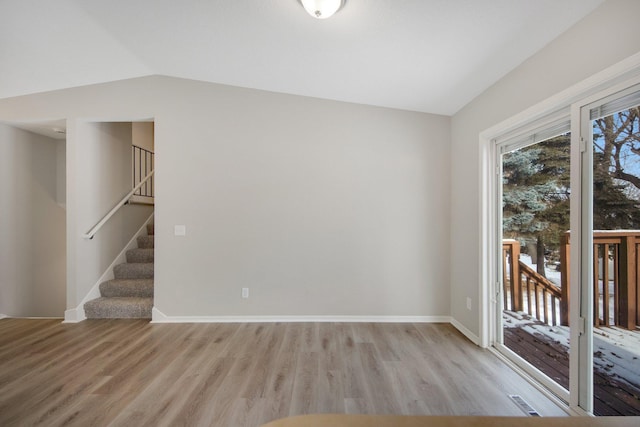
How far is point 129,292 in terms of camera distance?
3.45 metres

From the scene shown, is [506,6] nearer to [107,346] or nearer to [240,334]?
[240,334]

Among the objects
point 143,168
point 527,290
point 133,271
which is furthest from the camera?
point 143,168

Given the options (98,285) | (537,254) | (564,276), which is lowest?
(98,285)

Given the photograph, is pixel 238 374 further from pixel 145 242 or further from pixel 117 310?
pixel 145 242

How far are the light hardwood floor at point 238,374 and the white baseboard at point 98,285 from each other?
151 mm

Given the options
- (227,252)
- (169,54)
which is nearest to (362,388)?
(227,252)

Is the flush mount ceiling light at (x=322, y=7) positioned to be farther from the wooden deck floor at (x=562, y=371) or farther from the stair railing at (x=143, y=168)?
the stair railing at (x=143, y=168)

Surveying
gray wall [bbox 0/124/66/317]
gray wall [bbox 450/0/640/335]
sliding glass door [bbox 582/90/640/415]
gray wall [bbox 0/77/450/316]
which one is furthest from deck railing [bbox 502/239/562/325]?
gray wall [bbox 0/124/66/317]

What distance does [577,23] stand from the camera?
1592 mm

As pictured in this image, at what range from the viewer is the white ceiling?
1.74 m

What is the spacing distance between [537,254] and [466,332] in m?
1.18

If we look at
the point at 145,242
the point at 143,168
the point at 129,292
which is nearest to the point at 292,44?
the point at 129,292

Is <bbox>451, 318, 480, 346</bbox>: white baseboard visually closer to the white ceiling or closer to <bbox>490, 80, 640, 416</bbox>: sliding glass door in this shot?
<bbox>490, 80, 640, 416</bbox>: sliding glass door

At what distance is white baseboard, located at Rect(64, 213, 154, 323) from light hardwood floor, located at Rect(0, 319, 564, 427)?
0.50 feet
